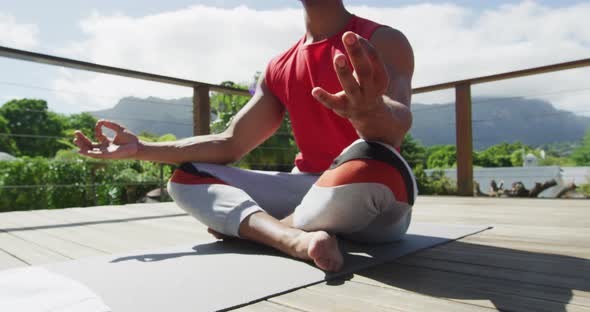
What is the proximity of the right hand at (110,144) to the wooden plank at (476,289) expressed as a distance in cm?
70

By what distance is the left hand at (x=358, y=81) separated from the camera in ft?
1.99

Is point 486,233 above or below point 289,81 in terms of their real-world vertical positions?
below

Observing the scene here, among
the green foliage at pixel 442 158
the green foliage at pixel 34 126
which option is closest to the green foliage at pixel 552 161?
the green foliage at pixel 442 158

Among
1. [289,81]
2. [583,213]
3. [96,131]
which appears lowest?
[583,213]

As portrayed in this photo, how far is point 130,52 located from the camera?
6612 cm

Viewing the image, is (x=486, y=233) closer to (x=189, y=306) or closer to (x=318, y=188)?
(x=318, y=188)

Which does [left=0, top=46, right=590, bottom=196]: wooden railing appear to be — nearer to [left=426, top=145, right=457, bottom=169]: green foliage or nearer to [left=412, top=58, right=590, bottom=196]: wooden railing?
[left=412, top=58, right=590, bottom=196]: wooden railing

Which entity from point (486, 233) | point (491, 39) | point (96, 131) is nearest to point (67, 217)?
point (96, 131)

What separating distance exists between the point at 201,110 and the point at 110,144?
166 cm

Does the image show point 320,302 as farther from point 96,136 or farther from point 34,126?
point 34,126

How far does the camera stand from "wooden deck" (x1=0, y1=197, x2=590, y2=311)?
62cm

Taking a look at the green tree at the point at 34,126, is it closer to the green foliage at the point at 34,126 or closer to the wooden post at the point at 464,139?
the green foliage at the point at 34,126

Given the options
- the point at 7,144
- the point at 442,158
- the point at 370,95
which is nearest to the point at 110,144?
the point at 370,95

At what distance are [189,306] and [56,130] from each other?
32585 millimetres
